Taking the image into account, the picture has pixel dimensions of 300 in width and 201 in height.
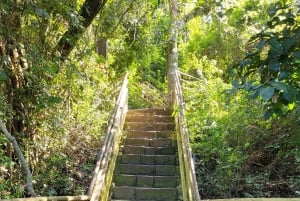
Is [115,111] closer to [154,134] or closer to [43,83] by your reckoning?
[154,134]

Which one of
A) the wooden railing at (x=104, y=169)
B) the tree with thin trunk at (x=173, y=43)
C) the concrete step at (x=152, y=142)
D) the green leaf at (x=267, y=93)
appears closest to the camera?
the green leaf at (x=267, y=93)

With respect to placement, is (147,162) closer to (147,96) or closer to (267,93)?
(147,96)

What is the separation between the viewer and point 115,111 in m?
6.57

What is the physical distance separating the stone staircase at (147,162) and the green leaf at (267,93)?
4.02 m

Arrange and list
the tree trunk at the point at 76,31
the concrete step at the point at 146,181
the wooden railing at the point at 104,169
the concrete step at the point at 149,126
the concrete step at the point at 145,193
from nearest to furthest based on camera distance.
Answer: the wooden railing at the point at 104,169 → the tree trunk at the point at 76,31 → the concrete step at the point at 145,193 → the concrete step at the point at 146,181 → the concrete step at the point at 149,126

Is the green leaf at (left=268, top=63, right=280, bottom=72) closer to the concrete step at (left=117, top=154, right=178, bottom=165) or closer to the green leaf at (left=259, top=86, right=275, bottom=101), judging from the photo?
the green leaf at (left=259, top=86, right=275, bottom=101)

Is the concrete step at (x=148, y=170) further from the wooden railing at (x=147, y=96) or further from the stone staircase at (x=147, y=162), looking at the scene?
the wooden railing at (x=147, y=96)

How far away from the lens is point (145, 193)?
5.39 m

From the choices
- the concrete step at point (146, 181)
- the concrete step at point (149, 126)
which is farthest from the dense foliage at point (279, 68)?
the concrete step at point (149, 126)

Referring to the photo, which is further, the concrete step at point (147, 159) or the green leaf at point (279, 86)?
the concrete step at point (147, 159)

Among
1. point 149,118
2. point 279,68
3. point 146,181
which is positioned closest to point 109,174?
point 146,181

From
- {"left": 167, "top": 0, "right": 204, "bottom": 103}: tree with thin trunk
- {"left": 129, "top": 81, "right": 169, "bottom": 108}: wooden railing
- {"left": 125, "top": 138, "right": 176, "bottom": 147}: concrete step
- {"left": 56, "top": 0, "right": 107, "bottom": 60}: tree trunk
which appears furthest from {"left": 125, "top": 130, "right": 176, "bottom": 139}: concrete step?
{"left": 129, "top": 81, "right": 169, "bottom": 108}: wooden railing

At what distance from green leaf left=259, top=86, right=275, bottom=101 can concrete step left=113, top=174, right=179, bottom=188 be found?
432 cm

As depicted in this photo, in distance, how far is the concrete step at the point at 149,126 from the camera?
7652mm
